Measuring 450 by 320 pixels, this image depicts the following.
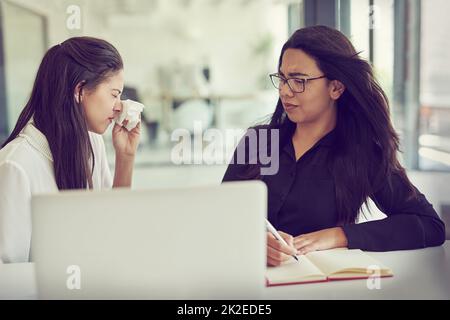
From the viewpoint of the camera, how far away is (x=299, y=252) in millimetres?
918

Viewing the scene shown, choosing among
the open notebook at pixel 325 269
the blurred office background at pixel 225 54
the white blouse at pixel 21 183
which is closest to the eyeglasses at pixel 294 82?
the blurred office background at pixel 225 54

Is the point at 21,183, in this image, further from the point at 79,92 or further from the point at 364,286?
the point at 364,286

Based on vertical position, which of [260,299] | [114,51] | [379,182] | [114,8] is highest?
[114,8]

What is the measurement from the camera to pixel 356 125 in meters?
1.19

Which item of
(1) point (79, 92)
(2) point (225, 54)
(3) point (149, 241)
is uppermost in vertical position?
(2) point (225, 54)

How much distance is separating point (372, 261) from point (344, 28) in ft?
2.13

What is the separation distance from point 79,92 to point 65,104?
0.04 metres

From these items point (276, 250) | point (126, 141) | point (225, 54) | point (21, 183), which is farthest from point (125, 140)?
point (225, 54)

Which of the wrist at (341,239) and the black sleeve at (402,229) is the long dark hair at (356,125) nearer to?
the black sleeve at (402,229)

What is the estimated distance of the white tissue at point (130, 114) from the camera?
1.13m

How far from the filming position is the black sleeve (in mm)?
967

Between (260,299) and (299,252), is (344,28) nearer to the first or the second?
(299,252)

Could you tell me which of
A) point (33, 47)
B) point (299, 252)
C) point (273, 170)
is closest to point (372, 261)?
point (299, 252)

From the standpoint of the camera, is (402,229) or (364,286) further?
(402,229)
